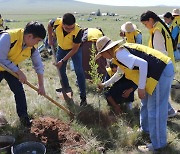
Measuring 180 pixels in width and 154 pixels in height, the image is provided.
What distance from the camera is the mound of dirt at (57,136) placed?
→ 169 inches

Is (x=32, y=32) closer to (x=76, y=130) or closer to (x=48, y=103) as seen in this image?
(x=76, y=130)

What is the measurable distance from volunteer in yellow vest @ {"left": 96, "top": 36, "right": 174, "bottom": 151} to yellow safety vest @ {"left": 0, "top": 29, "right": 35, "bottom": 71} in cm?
107

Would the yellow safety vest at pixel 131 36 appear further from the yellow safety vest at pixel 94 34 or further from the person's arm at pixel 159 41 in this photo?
the person's arm at pixel 159 41

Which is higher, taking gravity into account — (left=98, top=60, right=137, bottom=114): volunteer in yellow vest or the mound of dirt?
(left=98, top=60, right=137, bottom=114): volunteer in yellow vest

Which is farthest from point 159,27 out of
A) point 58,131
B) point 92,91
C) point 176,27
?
point 176,27

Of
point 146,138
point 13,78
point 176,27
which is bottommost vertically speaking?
point 146,138

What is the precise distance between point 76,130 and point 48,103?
130 centimetres

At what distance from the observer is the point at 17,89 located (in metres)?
4.67

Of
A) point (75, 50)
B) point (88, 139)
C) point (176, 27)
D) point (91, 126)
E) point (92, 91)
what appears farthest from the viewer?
point (176, 27)

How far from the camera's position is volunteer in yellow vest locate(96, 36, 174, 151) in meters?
3.63

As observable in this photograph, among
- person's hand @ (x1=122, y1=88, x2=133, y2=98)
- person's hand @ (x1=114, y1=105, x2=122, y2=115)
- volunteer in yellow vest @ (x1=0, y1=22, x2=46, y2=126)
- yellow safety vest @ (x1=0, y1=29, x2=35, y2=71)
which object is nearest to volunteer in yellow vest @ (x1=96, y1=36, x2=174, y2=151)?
volunteer in yellow vest @ (x1=0, y1=22, x2=46, y2=126)

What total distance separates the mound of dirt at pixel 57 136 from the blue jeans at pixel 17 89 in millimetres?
274

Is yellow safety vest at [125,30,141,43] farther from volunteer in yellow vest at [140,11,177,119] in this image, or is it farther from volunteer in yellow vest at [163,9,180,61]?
volunteer in yellow vest at [163,9,180,61]

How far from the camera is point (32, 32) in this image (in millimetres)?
3865
